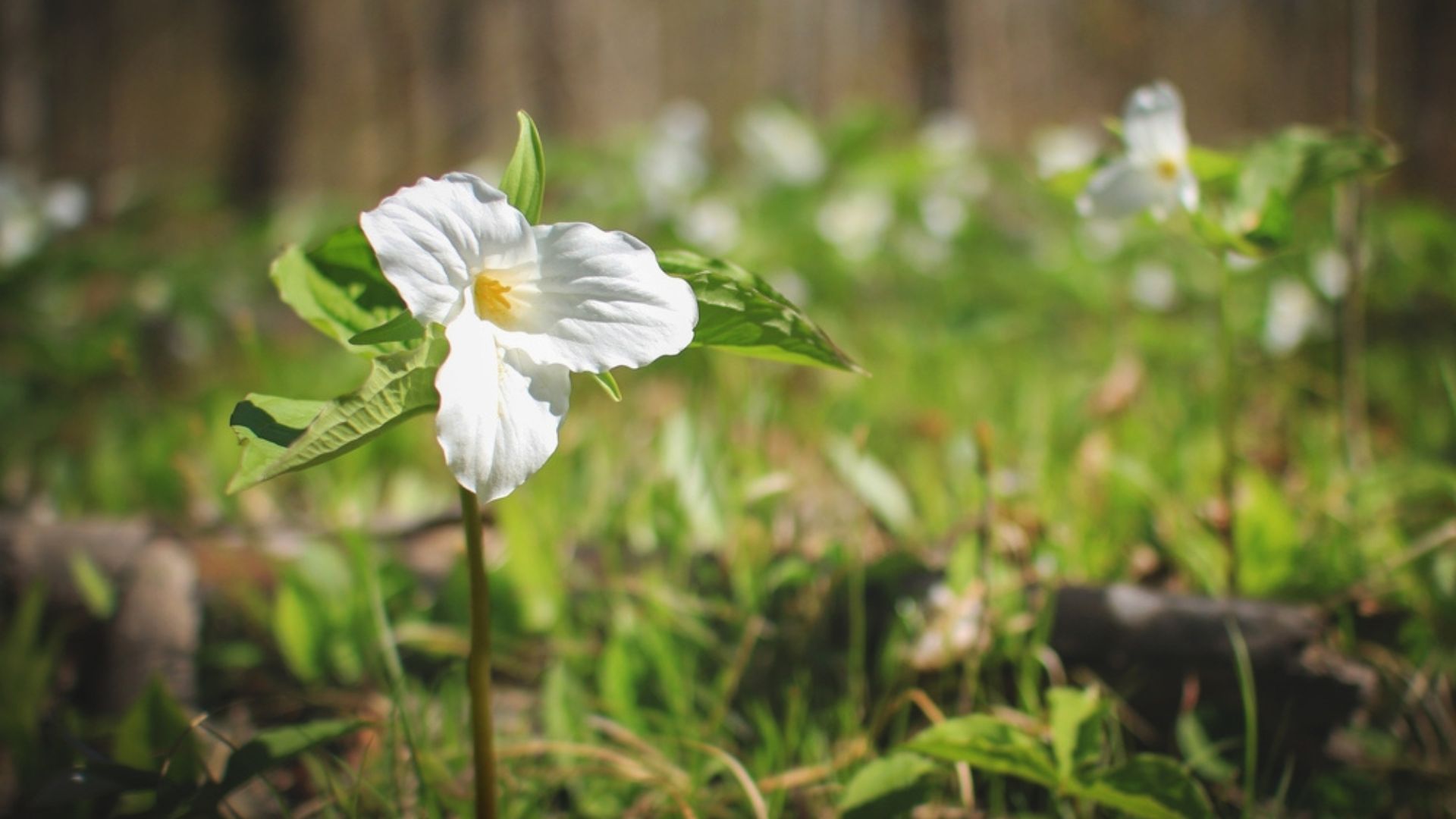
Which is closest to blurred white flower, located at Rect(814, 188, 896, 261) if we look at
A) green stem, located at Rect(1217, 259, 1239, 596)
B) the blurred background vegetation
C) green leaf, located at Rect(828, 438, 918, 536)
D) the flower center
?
the blurred background vegetation

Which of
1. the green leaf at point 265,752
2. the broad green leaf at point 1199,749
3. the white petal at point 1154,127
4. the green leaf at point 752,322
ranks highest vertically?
the white petal at point 1154,127

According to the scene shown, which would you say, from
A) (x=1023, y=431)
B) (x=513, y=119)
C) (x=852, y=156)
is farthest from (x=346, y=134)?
(x=1023, y=431)

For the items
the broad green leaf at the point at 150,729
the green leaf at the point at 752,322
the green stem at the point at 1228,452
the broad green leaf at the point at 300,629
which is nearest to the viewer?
the green leaf at the point at 752,322

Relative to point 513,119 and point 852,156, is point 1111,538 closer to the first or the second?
point 852,156

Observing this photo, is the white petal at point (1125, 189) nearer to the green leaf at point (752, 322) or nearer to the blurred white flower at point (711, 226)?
the green leaf at point (752, 322)

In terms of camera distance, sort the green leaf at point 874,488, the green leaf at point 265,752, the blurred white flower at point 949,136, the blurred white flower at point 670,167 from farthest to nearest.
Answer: the blurred white flower at point 949,136 < the blurred white flower at point 670,167 < the green leaf at point 874,488 < the green leaf at point 265,752

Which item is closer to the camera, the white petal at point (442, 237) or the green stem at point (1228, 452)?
the white petal at point (442, 237)

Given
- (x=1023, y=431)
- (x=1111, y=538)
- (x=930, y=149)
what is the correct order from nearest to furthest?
(x=1111, y=538)
(x=1023, y=431)
(x=930, y=149)

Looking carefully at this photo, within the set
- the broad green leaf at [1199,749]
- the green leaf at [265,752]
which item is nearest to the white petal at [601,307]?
the green leaf at [265,752]

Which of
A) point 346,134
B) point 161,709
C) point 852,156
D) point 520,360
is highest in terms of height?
point 346,134
